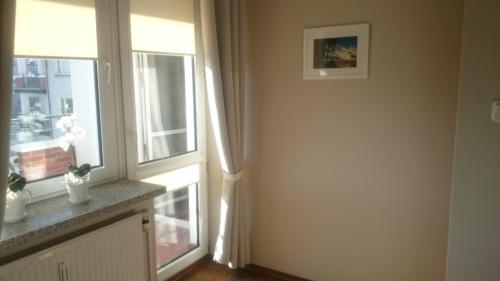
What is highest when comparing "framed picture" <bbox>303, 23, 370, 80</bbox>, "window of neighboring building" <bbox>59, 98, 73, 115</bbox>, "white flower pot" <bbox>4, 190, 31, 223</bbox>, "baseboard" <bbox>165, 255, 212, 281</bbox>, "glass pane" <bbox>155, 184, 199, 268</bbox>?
"framed picture" <bbox>303, 23, 370, 80</bbox>

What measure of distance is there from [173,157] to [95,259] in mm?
993

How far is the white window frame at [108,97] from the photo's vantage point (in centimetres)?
212

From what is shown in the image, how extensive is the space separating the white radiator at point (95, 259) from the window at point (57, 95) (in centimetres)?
35

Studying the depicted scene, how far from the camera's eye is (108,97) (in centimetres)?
219

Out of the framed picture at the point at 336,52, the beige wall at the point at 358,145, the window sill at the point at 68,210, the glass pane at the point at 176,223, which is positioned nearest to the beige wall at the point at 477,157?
the beige wall at the point at 358,145

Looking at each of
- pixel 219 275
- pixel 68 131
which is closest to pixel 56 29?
pixel 68 131

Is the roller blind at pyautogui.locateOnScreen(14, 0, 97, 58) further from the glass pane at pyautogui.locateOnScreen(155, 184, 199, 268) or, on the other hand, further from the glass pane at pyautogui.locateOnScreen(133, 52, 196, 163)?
the glass pane at pyautogui.locateOnScreen(155, 184, 199, 268)

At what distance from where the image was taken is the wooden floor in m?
2.94

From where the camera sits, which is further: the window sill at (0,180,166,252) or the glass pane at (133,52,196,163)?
the glass pane at (133,52,196,163)

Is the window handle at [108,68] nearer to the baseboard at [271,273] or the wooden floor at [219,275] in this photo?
the wooden floor at [219,275]

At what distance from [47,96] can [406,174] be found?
2187 mm

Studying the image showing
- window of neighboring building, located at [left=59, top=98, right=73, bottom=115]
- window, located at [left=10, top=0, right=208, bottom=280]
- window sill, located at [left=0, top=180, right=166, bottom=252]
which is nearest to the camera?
window sill, located at [left=0, top=180, right=166, bottom=252]

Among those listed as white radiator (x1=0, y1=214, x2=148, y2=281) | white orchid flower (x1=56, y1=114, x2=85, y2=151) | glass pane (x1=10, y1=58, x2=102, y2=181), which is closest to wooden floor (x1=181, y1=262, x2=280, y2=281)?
white radiator (x1=0, y1=214, x2=148, y2=281)

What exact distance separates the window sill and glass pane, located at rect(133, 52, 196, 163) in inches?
14.8
